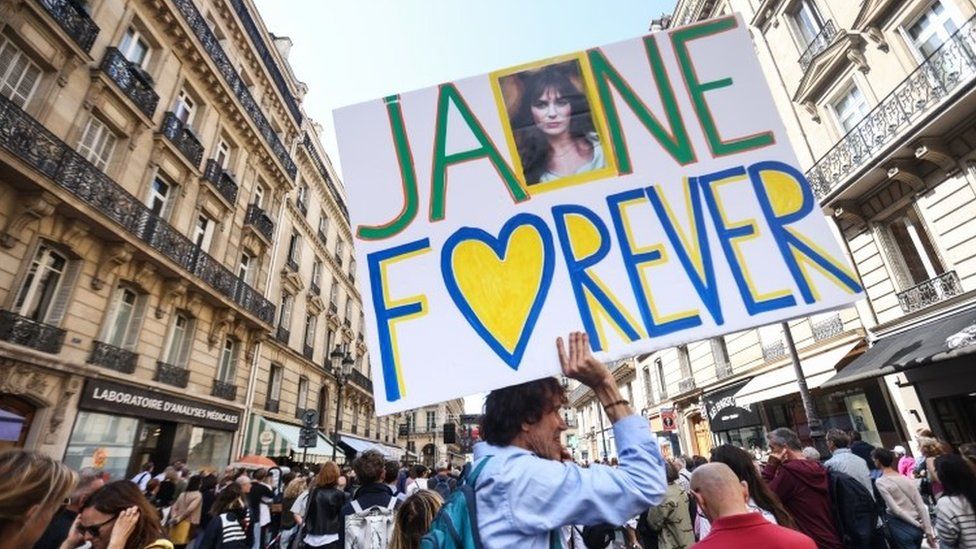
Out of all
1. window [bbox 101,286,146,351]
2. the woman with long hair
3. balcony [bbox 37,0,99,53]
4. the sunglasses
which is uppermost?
balcony [bbox 37,0,99,53]

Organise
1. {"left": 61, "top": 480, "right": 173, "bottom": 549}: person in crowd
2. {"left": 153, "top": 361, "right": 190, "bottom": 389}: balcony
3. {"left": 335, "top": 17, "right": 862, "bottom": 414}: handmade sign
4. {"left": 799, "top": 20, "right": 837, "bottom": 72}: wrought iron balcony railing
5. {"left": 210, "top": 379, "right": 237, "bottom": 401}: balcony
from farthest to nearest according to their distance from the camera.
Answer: {"left": 210, "top": 379, "right": 237, "bottom": 401}: balcony → {"left": 799, "top": 20, "right": 837, "bottom": 72}: wrought iron balcony railing → {"left": 153, "top": 361, "right": 190, "bottom": 389}: balcony → {"left": 61, "top": 480, "right": 173, "bottom": 549}: person in crowd → {"left": 335, "top": 17, "right": 862, "bottom": 414}: handmade sign

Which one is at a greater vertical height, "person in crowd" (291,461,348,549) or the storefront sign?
the storefront sign

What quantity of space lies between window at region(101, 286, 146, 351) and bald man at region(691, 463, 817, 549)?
41.2 ft

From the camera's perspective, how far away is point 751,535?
6.89 feet

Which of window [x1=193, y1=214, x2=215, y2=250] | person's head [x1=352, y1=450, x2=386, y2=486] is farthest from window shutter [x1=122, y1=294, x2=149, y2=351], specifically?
person's head [x1=352, y1=450, x2=386, y2=486]

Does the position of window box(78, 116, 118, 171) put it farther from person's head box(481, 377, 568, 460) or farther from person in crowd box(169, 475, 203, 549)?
person's head box(481, 377, 568, 460)

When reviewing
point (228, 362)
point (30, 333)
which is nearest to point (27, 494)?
point (30, 333)

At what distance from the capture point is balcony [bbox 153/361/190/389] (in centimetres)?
1184

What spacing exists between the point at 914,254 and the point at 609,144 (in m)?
12.4

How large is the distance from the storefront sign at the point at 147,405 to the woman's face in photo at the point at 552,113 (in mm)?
11552

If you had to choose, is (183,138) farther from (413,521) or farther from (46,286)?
(413,521)

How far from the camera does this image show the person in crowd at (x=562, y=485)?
1.34 metres

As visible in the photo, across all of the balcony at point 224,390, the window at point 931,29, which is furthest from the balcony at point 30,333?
the window at point 931,29

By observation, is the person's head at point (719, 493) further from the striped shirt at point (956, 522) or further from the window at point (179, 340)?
the window at point (179, 340)
